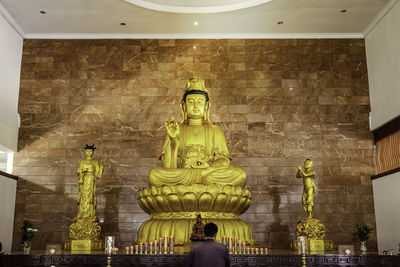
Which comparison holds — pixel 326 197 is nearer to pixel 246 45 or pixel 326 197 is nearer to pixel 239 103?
pixel 239 103

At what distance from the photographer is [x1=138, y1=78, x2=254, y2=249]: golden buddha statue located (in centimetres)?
601

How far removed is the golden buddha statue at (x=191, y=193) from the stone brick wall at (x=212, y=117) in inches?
49.7

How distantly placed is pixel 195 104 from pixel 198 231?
2.62 metres

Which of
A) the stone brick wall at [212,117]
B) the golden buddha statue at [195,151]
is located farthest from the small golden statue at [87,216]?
the stone brick wall at [212,117]

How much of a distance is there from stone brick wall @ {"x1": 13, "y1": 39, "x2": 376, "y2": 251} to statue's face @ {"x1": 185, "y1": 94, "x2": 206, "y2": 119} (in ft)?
2.86

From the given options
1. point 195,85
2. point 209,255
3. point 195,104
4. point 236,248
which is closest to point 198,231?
point 236,248

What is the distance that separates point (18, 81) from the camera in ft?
27.9

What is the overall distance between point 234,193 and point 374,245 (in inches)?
130

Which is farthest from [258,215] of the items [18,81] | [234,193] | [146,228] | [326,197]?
[18,81]

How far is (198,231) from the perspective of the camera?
18.3ft

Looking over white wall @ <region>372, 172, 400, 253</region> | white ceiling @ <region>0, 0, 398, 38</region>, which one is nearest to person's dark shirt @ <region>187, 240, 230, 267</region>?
white wall @ <region>372, 172, 400, 253</region>

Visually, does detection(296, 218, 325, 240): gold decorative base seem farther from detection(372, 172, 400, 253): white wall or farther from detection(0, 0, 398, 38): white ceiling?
detection(0, 0, 398, 38): white ceiling

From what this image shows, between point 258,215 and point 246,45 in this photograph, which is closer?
point 258,215

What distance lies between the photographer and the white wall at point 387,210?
23.7 ft
